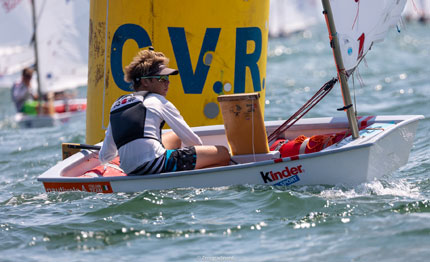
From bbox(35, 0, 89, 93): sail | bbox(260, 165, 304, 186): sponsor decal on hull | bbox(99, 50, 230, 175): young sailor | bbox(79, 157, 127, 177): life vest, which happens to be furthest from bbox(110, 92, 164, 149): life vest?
bbox(35, 0, 89, 93): sail

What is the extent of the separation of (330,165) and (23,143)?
690cm

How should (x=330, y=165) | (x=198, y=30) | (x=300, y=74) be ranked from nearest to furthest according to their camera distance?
(x=330, y=165) → (x=198, y=30) → (x=300, y=74)

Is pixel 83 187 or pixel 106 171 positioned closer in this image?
pixel 83 187

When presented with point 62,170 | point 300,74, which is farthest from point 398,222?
point 300,74

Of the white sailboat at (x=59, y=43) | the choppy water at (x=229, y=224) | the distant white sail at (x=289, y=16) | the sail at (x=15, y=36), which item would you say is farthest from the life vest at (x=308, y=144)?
the distant white sail at (x=289, y=16)

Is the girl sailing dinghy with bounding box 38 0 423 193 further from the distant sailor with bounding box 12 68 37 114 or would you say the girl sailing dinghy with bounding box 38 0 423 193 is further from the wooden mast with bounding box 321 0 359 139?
the distant sailor with bounding box 12 68 37 114

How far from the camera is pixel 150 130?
514 centimetres

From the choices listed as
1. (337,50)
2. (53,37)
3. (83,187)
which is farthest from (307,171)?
(53,37)

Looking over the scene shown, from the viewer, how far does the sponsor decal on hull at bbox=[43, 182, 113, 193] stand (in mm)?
5232

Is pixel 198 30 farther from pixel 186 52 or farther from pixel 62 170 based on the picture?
pixel 62 170

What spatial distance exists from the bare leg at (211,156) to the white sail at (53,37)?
980 centimetres

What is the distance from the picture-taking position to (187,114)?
6562mm

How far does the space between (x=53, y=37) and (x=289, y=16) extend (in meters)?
40.1

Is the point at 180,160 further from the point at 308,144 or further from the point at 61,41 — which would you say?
the point at 61,41
